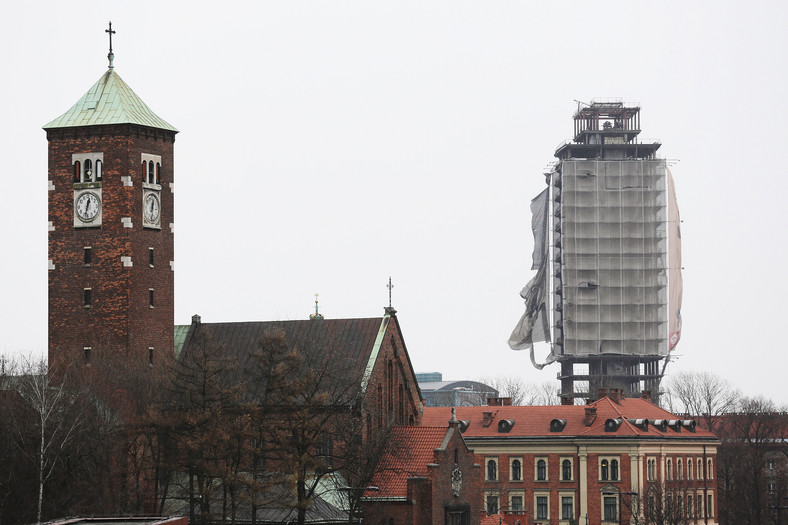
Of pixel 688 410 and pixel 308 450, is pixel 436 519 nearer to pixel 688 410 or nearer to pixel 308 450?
pixel 308 450

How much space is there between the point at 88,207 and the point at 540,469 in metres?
56.0

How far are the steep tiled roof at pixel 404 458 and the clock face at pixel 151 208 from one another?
18708mm

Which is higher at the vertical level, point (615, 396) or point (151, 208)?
point (151, 208)

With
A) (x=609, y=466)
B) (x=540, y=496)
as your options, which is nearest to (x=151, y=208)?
(x=540, y=496)

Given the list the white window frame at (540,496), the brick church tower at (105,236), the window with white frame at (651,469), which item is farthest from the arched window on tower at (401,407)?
the window with white frame at (651,469)

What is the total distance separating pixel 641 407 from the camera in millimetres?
132625

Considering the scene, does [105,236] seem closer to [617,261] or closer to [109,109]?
[109,109]

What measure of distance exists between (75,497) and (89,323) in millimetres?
13528

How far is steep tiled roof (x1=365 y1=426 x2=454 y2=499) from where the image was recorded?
249ft

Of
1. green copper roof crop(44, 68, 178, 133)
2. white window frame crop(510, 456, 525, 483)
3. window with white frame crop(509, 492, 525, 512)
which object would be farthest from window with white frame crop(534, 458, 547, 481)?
green copper roof crop(44, 68, 178, 133)

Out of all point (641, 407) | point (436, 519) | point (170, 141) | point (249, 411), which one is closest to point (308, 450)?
point (249, 411)

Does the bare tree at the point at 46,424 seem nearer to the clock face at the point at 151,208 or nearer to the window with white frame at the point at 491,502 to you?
the clock face at the point at 151,208

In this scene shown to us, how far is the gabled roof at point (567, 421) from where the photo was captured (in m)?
123

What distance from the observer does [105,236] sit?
81062mm
